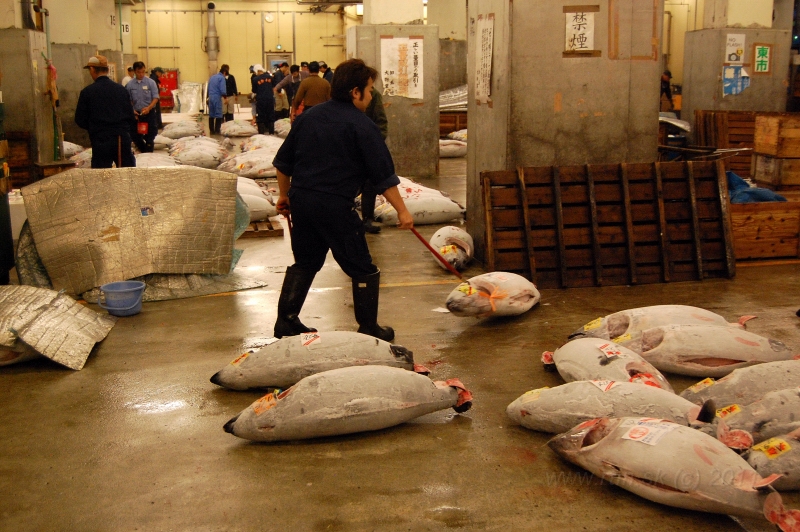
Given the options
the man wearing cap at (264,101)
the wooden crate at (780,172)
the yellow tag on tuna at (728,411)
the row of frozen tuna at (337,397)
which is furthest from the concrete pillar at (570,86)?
the man wearing cap at (264,101)

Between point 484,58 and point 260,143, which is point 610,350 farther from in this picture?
point 260,143

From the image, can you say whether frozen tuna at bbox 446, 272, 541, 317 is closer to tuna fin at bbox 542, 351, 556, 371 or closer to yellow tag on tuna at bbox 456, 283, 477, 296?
yellow tag on tuna at bbox 456, 283, 477, 296

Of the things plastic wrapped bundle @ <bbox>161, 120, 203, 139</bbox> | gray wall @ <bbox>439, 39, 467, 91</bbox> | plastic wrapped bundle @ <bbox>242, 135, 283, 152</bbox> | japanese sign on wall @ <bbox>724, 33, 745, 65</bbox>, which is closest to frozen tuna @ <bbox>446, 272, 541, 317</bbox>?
plastic wrapped bundle @ <bbox>242, 135, 283, 152</bbox>

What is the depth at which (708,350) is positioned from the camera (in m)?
4.30

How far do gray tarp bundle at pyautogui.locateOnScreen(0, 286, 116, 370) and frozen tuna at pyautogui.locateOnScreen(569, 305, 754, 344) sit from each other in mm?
2957

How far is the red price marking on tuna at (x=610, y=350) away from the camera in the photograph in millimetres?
4066

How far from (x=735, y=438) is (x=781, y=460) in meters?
0.18

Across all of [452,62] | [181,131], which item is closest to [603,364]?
[181,131]

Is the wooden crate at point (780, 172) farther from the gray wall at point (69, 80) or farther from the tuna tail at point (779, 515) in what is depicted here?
the gray wall at point (69, 80)

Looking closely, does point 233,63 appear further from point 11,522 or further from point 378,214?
point 11,522

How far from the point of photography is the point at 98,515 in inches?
121

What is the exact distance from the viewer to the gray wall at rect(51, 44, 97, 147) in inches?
667

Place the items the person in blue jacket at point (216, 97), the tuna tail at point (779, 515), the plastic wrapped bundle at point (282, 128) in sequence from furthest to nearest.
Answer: the person in blue jacket at point (216, 97)
the plastic wrapped bundle at point (282, 128)
the tuna tail at point (779, 515)

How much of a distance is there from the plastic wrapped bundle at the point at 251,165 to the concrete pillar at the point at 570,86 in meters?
6.38
